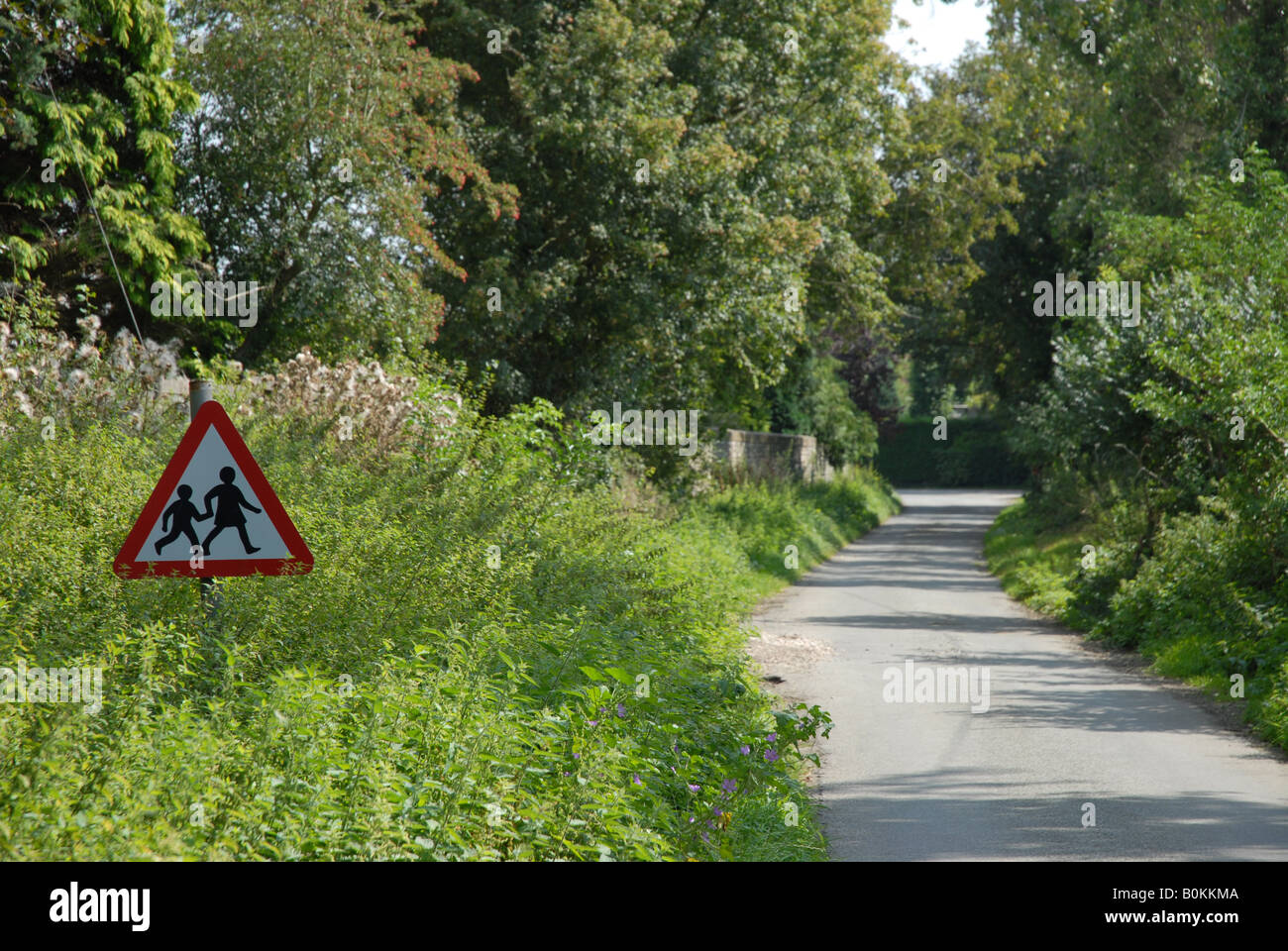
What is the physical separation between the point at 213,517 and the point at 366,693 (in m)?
1.08

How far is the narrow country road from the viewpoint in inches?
263

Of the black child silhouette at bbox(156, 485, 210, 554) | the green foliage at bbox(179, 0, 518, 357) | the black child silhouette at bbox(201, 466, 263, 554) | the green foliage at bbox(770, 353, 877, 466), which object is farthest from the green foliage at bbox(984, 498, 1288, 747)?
the green foliage at bbox(770, 353, 877, 466)

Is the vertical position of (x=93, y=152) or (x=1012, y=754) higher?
(x=93, y=152)

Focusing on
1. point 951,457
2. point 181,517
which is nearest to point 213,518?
point 181,517

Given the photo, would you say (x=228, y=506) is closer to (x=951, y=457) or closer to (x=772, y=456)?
(x=772, y=456)

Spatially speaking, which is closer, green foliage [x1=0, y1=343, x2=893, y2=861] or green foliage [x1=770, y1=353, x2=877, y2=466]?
green foliage [x1=0, y1=343, x2=893, y2=861]

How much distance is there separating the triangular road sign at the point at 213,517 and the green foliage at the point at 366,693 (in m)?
0.39

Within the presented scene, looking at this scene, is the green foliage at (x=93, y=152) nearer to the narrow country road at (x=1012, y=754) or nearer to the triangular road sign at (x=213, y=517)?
the narrow country road at (x=1012, y=754)

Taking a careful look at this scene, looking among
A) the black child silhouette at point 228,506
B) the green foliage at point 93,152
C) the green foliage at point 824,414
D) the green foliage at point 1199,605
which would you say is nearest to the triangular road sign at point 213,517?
the black child silhouette at point 228,506

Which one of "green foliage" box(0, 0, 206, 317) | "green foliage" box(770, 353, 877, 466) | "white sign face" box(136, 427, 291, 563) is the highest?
"green foliage" box(0, 0, 206, 317)

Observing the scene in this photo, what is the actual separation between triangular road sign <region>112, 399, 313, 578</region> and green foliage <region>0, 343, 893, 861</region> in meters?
0.39

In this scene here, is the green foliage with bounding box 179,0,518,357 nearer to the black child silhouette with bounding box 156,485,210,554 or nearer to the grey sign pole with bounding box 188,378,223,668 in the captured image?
the grey sign pole with bounding box 188,378,223,668

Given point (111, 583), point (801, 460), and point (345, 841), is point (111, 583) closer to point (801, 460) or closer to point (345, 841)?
point (345, 841)

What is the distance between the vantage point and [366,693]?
5.81 m
